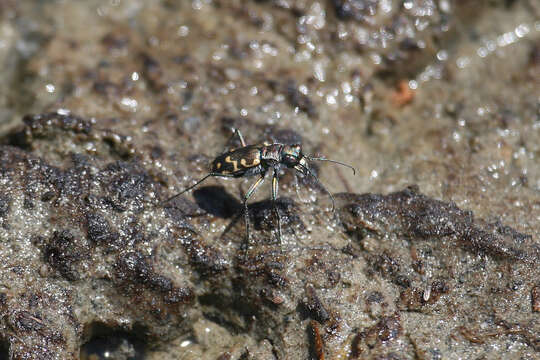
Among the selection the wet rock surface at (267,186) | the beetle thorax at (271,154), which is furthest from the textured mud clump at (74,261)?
the beetle thorax at (271,154)

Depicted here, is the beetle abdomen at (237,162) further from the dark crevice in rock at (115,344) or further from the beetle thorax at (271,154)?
the dark crevice in rock at (115,344)

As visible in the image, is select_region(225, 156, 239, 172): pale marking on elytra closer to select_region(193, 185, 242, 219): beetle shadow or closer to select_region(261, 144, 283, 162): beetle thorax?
select_region(261, 144, 283, 162): beetle thorax

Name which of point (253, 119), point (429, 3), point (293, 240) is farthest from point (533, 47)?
point (293, 240)

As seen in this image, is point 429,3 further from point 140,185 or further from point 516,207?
point 140,185

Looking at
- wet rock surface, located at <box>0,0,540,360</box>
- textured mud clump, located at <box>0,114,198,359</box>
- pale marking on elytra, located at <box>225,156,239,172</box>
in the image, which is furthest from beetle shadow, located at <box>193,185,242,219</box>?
textured mud clump, located at <box>0,114,198,359</box>

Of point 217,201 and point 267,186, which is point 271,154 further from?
point 217,201
